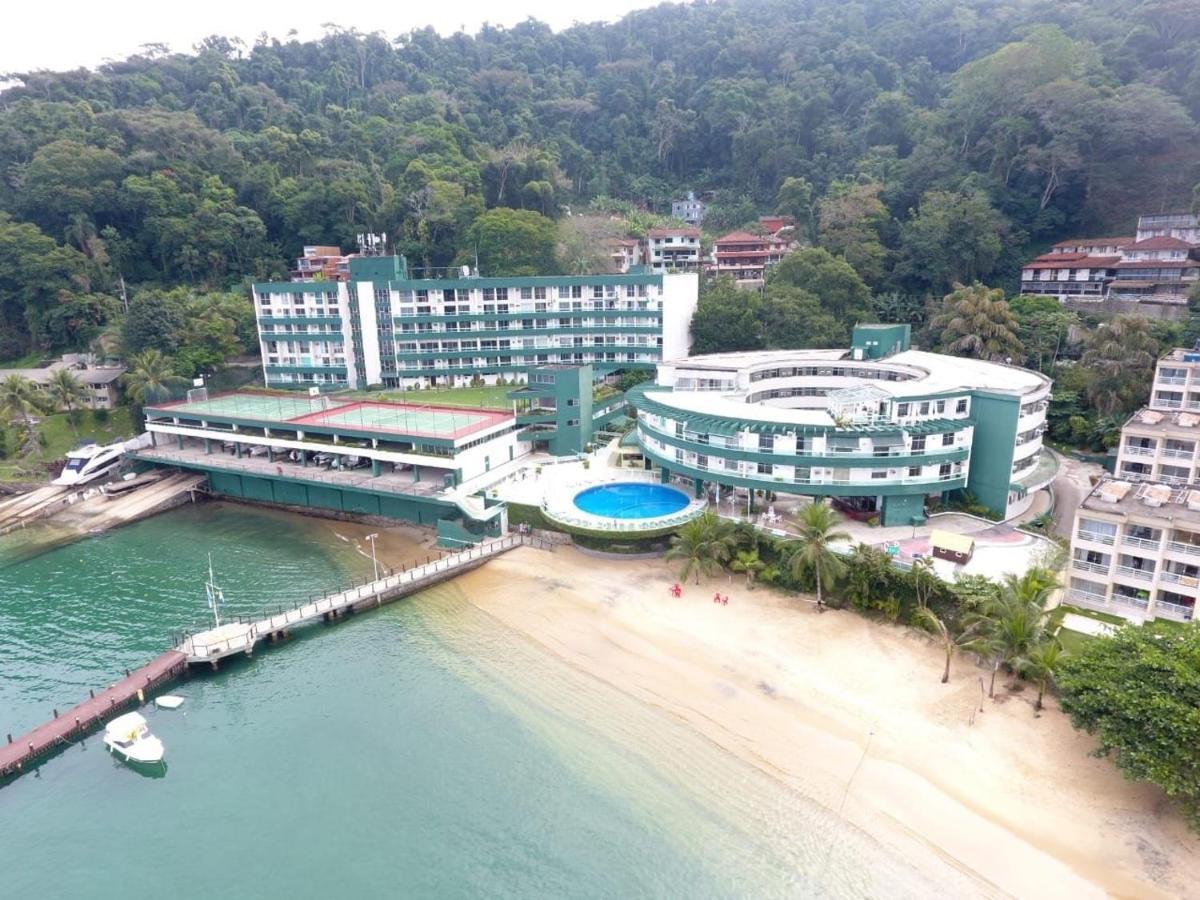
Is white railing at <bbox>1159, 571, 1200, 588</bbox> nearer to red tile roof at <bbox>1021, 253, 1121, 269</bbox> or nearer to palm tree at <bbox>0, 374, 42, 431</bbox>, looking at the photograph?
red tile roof at <bbox>1021, 253, 1121, 269</bbox>

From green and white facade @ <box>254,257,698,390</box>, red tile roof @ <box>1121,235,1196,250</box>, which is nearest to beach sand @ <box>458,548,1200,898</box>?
green and white facade @ <box>254,257,698,390</box>

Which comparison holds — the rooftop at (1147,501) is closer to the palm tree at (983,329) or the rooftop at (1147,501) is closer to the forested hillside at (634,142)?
the palm tree at (983,329)

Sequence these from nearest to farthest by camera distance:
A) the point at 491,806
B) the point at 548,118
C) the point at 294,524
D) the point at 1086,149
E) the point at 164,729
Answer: the point at 491,806, the point at 164,729, the point at 294,524, the point at 1086,149, the point at 548,118

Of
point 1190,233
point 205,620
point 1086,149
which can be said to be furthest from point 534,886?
point 1086,149

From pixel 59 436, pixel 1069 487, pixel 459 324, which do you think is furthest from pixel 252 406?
pixel 1069 487

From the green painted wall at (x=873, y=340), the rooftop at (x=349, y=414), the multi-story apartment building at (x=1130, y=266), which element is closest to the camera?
the rooftop at (x=349, y=414)

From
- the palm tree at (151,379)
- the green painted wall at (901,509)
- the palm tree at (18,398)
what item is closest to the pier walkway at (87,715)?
the green painted wall at (901,509)

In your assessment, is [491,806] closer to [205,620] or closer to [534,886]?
[534,886]
